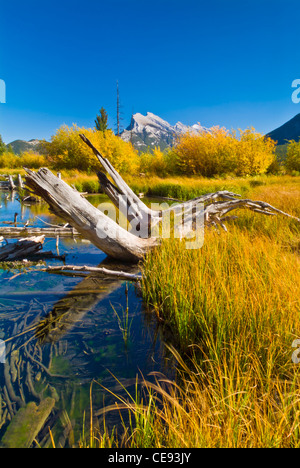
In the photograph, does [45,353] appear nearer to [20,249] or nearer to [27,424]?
[27,424]

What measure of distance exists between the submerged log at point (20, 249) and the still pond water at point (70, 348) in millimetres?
950

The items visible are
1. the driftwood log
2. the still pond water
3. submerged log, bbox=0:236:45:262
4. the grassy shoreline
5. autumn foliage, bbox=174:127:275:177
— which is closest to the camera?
the grassy shoreline

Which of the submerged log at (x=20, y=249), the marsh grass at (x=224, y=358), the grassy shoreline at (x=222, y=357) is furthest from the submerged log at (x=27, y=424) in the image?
the submerged log at (x=20, y=249)

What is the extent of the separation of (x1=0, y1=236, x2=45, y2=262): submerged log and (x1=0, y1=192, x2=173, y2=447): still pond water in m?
A: 0.95

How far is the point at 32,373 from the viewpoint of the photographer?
2.11 metres

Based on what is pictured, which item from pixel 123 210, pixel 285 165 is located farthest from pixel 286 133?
pixel 123 210

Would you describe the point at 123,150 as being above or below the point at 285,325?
above

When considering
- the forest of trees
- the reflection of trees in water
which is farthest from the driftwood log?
the forest of trees

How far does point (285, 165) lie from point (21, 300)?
30.6 m

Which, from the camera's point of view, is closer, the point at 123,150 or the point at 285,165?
the point at 285,165

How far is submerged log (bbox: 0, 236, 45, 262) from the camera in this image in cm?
486

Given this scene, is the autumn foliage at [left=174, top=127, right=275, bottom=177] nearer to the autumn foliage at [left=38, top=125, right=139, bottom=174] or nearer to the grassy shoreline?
the autumn foliage at [left=38, top=125, right=139, bottom=174]
